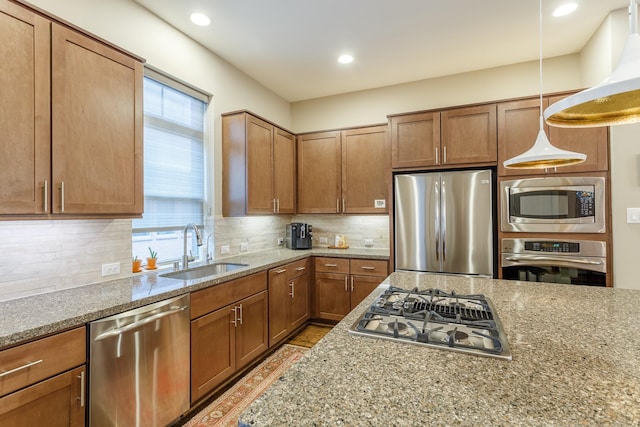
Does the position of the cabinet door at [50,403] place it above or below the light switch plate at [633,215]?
below

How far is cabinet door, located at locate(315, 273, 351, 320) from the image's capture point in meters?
3.52

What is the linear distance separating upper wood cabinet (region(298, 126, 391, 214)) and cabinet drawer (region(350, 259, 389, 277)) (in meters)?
0.62

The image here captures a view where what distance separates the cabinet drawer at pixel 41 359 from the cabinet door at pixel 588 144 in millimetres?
3593

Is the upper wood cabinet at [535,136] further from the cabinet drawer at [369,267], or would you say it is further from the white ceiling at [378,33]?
the cabinet drawer at [369,267]

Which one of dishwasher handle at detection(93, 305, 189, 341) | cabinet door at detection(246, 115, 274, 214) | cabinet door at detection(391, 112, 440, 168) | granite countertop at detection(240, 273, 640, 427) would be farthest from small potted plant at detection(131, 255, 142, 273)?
cabinet door at detection(391, 112, 440, 168)

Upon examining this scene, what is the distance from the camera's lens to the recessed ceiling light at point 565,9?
2.41 meters

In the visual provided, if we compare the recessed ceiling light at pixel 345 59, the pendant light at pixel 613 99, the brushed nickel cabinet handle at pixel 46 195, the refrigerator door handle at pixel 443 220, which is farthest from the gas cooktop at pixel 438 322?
the recessed ceiling light at pixel 345 59

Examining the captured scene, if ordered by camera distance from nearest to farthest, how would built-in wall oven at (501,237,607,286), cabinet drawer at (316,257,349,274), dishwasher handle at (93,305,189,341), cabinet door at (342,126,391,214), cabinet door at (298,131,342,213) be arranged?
dishwasher handle at (93,305,189,341)
built-in wall oven at (501,237,607,286)
cabinet drawer at (316,257,349,274)
cabinet door at (342,126,391,214)
cabinet door at (298,131,342,213)

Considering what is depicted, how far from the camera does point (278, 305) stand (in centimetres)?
300

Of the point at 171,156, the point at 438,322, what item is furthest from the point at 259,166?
the point at 438,322

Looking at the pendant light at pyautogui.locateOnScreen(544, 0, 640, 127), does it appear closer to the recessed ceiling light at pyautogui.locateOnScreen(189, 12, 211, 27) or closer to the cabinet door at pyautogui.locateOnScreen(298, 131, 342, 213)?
the recessed ceiling light at pyautogui.locateOnScreen(189, 12, 211, 27)

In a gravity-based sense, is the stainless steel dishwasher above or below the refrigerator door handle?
below

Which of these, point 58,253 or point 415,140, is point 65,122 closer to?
point 58,253

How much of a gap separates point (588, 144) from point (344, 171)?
7.59 feet
